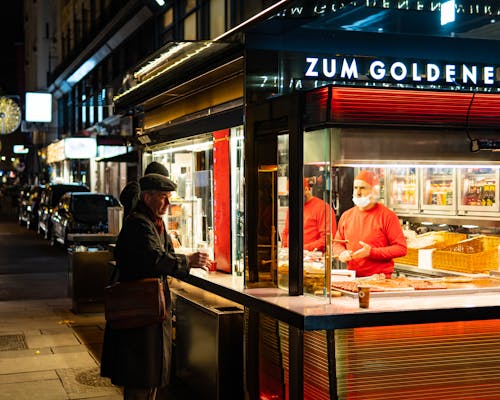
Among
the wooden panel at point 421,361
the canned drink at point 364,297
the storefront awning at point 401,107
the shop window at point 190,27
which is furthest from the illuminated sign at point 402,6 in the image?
the shop window at point 190,27

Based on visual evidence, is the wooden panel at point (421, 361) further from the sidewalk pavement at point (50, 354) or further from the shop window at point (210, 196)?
the sidewalk pavement at point (50, 354)

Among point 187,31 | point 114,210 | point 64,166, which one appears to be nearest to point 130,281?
point 114,210

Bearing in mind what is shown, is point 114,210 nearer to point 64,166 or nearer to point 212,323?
point 212,323

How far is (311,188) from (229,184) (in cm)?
232

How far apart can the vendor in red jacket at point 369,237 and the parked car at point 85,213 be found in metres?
14.8

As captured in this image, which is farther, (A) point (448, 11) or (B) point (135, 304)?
(A) point (448, 11)

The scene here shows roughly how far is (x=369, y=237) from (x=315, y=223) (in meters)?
1.33

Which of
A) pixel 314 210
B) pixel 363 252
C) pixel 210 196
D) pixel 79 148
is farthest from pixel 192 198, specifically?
pixel 79 148

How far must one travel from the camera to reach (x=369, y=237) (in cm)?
824

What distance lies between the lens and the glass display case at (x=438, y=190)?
31.4 feet

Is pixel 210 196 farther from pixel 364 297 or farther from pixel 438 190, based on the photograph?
pixel 364 297

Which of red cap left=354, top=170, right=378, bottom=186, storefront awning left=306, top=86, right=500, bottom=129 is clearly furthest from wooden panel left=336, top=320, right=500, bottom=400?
red cap left=354, top=170, right=378, bottom=186

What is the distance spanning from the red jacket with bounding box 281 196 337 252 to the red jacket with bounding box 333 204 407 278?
808 mm

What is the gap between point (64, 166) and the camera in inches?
2222
